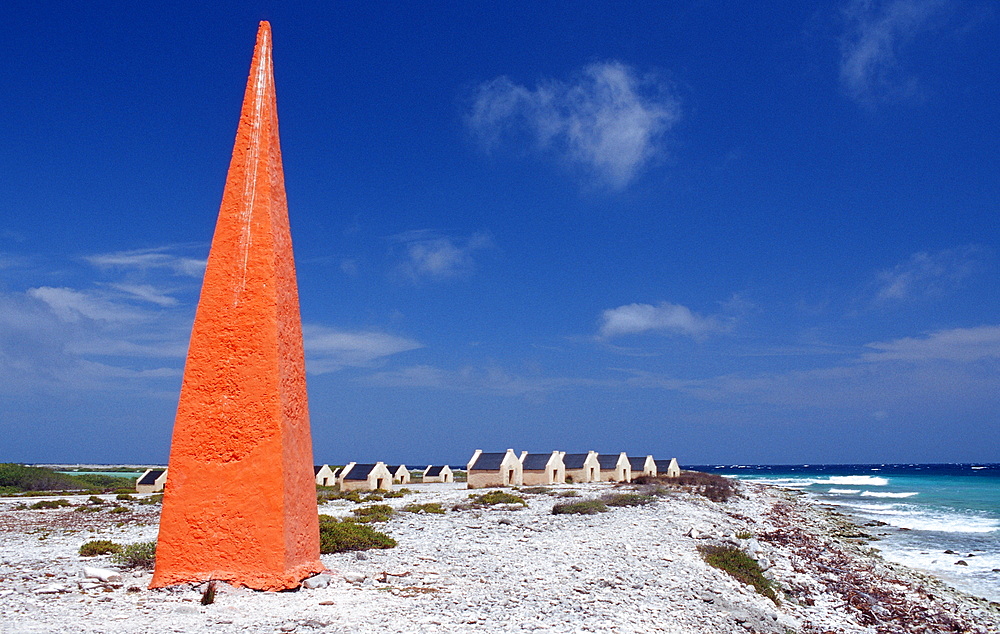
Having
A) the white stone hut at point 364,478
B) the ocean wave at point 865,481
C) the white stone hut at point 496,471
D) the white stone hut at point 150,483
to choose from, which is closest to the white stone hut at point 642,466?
the white stone hut at point 496,471

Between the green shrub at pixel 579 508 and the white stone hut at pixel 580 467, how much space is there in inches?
831

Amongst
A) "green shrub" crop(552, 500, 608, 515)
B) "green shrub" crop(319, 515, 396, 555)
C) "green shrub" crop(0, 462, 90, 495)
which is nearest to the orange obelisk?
"green shrub" crop(319, 515, 396, 555)

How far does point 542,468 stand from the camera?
141ft

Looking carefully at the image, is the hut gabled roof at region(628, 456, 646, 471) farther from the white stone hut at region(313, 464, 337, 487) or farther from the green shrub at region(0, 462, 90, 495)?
the green shrub at region(0, 462, 90, 495)

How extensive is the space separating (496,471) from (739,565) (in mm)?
26770

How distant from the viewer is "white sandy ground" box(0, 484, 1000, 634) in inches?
330

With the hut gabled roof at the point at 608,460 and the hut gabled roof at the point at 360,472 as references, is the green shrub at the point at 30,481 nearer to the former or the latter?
the hut gabled roof at the point at 360,472

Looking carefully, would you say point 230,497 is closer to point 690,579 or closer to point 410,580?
point 410,580

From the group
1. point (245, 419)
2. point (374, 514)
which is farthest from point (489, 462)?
point (245, 419)

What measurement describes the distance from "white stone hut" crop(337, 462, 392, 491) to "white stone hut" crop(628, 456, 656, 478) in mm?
20081

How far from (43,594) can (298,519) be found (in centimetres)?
384

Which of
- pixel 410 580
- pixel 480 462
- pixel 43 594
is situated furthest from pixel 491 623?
pixel 480 462

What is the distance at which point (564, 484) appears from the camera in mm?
43438

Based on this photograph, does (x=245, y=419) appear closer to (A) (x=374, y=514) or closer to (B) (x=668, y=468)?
(A) (x=374, y=514)
